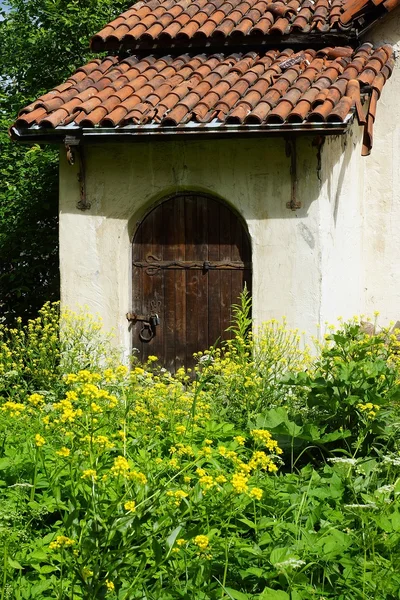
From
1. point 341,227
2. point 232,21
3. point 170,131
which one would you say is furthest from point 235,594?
point 232,21

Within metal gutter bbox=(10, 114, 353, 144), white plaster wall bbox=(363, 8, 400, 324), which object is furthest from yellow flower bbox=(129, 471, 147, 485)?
white plaster wall bbox=(363, 8, 400, 324)

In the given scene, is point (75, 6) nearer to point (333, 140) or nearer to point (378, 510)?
point (333, 140)

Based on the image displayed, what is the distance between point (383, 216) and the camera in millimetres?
10203

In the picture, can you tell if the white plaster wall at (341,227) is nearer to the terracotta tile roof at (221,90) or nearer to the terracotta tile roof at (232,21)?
the terracotta tile roof at (221,90)

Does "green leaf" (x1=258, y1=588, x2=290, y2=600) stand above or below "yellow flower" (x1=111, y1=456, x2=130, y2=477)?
below

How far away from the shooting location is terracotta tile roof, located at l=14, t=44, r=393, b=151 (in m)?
8.12

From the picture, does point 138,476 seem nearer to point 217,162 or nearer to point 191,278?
point 191,278

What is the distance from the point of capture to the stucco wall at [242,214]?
8.48 meters

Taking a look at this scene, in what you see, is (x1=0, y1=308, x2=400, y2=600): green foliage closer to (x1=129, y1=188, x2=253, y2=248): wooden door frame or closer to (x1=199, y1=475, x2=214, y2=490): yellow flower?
(x1=199, y1=475, x2=214, y2=490): yellow flower

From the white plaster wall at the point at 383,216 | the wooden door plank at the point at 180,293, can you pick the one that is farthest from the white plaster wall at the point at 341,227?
the wooden door plank at the point at 180,293

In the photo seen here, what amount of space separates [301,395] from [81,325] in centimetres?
317

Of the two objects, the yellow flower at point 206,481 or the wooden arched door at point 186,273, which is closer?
the yellow flower at point 206,481

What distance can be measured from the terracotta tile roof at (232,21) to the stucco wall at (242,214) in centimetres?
131

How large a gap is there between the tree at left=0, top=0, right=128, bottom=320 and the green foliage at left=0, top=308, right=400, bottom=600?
662 centimetres
